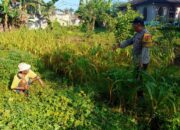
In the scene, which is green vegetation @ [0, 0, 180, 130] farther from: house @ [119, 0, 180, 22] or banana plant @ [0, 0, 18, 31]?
house @ [119, 0, 180, 22]

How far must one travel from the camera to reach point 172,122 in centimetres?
430

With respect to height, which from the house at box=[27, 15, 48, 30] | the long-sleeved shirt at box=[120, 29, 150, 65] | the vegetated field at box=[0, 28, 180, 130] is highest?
the house at box=[27, 15, 48, 30]

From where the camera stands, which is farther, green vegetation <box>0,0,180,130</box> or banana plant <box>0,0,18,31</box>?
banana plant <box>0,0,18,31</box>

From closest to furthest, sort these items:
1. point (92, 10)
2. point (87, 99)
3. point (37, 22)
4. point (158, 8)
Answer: point (87, 99) → point (92, 10) → point (37, 22) → point (158, 8)

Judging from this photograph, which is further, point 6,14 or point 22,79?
point 6,14

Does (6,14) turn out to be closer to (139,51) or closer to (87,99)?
(139,51)

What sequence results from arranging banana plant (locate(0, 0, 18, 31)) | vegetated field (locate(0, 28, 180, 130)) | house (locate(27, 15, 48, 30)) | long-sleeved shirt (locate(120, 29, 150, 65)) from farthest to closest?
house (locate(27, 15, 48, 30)) < banana plant (locate(0, 0, 18, 31)) < long-sleeved shirt (locate(120, 29, 150, 65)) < vegetated field (locate(0, 28, 180, 130))

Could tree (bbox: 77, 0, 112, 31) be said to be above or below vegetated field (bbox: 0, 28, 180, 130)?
above

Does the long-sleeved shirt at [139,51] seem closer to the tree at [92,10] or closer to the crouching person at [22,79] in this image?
the crouching person at [22,79]

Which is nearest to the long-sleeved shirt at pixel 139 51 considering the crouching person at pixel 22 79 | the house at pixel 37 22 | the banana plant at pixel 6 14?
the crouching person at pixel 22 79

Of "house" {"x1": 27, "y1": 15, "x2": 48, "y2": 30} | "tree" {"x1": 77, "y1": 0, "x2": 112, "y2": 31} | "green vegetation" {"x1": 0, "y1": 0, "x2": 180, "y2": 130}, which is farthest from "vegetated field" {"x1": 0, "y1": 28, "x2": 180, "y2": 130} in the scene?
"house" {"x1": 27, "y1": 15, "x2": 48, "y2": 30}

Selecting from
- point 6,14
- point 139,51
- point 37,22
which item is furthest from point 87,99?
point 37,22

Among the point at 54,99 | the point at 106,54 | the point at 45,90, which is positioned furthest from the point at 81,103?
the point at 106,54

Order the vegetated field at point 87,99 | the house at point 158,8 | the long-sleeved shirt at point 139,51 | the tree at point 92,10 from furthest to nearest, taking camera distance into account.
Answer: the house at point 158,8, the tree at point 92,10, the long-sleeved shirt at point 139,51, the vegetated field at point 87,99
